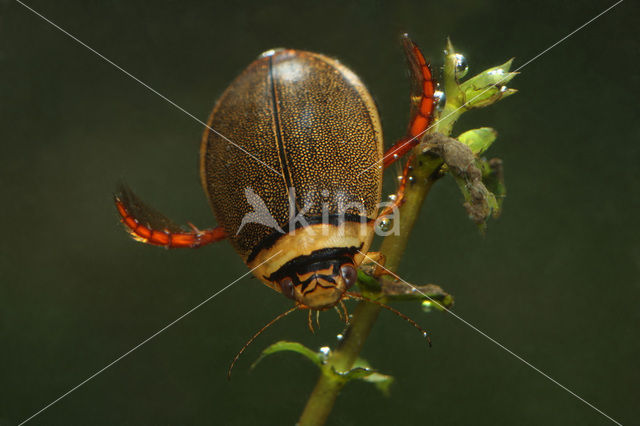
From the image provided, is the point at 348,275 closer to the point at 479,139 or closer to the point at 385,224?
the point at 385,224

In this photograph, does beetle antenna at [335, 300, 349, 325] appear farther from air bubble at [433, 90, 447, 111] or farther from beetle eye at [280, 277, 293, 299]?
air bubble at [433, 90, 447, 111]

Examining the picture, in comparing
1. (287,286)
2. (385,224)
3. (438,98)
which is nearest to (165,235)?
(287,286)

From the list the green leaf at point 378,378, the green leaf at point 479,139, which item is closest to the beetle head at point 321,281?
the green leaf at point 378,378

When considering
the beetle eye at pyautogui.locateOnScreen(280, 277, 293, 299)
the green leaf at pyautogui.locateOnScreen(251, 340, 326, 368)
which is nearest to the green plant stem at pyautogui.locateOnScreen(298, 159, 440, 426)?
the green leaf at pyautogui.locateOnScreen(251, 340, 326, 368)

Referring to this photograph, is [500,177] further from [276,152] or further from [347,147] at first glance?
[276,152]

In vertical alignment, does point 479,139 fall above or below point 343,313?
above

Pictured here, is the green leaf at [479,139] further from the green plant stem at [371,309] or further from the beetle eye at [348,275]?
the beetle eye at [348,275]
